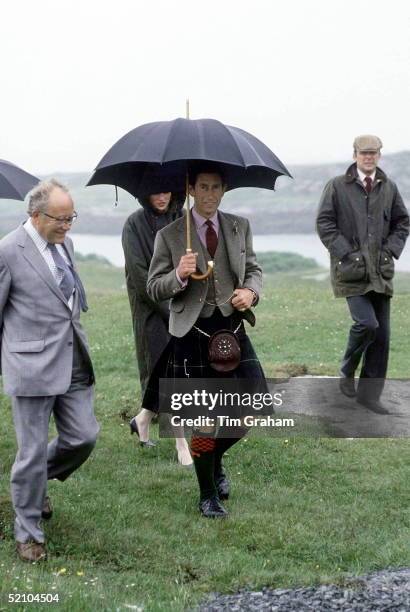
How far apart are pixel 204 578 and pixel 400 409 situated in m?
4.91

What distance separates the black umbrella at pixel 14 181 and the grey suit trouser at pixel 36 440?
186cm

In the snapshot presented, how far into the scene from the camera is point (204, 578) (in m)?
6.49

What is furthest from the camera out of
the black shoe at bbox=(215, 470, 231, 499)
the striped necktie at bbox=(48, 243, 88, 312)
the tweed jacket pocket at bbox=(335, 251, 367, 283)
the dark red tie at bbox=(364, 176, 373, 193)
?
the dark red tie at bbox=(364, 176, 373, 193)

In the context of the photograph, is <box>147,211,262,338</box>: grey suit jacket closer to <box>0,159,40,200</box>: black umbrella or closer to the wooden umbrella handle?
the wooden umbrella handle

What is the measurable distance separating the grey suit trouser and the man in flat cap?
162 inches

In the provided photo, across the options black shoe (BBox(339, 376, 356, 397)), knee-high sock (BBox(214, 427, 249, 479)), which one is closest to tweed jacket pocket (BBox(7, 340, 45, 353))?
knee-high sock (BBox(214, 427, 249, 479))

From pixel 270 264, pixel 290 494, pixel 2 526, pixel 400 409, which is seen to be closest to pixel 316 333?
pixel 400 409

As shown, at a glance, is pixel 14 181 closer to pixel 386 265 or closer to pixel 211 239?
pixel 211 239

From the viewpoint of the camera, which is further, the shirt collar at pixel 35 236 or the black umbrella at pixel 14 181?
the black umbrella at pixel 14 181

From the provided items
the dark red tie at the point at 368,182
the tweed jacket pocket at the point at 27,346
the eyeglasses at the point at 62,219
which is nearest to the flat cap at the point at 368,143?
the dark red tie at the point at 368,182

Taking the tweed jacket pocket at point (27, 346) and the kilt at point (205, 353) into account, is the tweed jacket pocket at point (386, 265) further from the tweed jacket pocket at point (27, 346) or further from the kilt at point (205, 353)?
the tweed jacket pocket at point (27, 346)

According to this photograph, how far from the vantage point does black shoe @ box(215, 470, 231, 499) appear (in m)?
8.20

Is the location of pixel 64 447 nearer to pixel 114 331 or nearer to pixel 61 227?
pixel 61 227

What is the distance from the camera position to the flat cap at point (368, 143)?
1016cm
